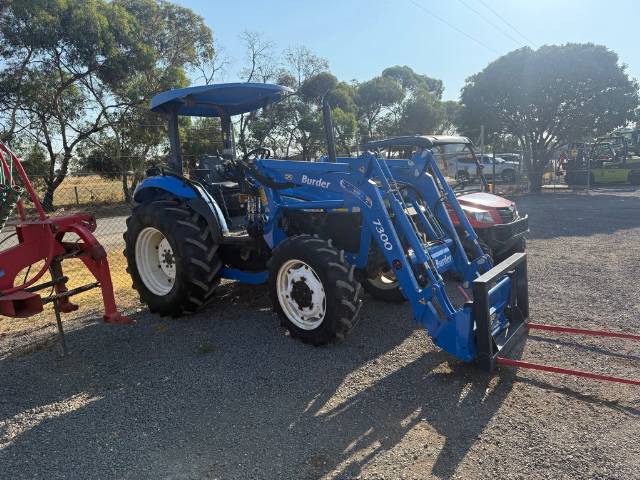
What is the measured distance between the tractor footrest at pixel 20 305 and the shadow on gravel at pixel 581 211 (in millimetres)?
8617

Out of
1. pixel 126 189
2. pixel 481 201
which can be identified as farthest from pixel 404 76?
pixel 481 201

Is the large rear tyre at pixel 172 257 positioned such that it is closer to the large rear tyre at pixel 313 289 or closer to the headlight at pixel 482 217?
the large rear tyre at pixel 313 289

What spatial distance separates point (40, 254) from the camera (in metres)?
4.43

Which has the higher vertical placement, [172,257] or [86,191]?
[86,191]

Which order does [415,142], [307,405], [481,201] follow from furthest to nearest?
1. [481,201]
2. [415,142]
3. [307,405]

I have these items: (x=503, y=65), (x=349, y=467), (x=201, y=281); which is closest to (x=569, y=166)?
(x=503, y=65)

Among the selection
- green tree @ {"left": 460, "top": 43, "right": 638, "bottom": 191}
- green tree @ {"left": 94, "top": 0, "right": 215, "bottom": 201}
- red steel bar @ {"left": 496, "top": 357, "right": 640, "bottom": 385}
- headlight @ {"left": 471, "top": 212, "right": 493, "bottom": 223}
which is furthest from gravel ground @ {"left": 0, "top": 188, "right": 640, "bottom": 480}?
green tree @ {"left": 460, "top": 43, "right": 638, "bottom": 191}

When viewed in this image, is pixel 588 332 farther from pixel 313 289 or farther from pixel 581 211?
pixel 581 211

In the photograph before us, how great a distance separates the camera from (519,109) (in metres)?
20.0

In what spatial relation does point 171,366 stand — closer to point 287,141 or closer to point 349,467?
point 349,467

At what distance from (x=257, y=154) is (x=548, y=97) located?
17.3 m

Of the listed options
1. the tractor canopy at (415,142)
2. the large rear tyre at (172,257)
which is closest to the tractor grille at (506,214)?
the tractor canopy at (415,142)

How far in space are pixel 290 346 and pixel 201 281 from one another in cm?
128

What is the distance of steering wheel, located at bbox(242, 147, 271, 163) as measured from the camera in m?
5.34
